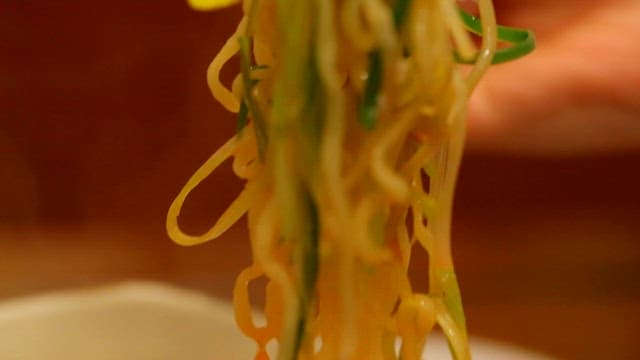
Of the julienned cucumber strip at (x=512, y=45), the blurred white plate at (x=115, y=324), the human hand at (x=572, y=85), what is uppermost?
the julienned cucumber strip at (x=512, y=45)

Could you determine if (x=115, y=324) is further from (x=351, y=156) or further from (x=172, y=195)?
(x=351, y=156)

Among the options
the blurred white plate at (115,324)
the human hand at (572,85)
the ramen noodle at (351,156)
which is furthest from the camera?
the blurred white plate at (115,324)

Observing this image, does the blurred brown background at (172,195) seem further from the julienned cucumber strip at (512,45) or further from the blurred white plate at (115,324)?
Answer: the julienned cucumber strip at (512,45)

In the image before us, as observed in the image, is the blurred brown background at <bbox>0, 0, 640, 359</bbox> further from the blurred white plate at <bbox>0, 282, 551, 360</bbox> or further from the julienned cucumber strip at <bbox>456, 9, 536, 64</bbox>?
the julienned cucumber strip at <bbox>456, 9, 536, 64</bbox>

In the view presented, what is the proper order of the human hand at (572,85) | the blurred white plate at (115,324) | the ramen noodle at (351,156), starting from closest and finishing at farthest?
the ramen noodle at (351,156) → the human hand at (572,85) → the blurred white plate at (115,324)

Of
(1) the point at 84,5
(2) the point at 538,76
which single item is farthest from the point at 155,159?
(2) the point at 538,76

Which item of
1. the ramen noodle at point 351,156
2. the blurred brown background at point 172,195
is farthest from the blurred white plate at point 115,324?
the ramen noodle at point 351,156

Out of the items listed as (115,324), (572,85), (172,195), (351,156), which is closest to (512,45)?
(351,156)
